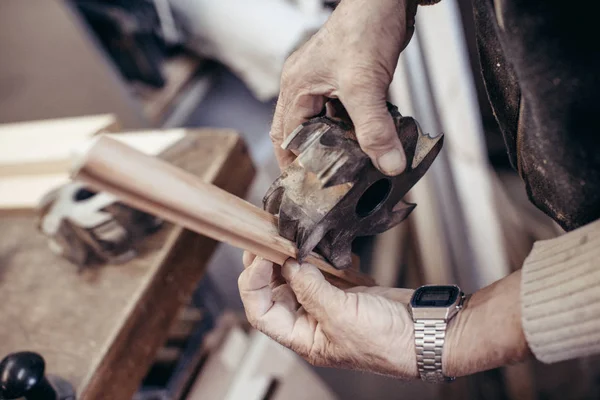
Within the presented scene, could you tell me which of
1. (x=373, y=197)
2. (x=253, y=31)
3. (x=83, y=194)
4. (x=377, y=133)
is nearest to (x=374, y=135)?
(x=377, y=133)

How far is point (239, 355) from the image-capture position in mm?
1499

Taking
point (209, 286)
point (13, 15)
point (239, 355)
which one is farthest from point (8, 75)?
point (239, 355)

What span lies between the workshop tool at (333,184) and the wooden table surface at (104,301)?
39 centimetres

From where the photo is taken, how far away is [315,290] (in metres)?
0.72

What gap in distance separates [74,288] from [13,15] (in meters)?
1.30

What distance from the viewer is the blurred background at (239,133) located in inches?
54.8

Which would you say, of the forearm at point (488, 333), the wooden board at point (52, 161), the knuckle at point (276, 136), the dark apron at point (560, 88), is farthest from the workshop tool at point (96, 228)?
the dark apron at point (560, 88)

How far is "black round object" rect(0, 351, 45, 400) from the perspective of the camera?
0.77 meters

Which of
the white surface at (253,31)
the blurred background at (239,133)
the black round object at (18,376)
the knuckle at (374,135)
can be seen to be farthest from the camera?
the white surface at (253,31)

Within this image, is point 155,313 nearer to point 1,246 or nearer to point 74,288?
point 74,288

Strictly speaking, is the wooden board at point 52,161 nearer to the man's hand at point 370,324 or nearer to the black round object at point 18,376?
the black round object at point 18,376

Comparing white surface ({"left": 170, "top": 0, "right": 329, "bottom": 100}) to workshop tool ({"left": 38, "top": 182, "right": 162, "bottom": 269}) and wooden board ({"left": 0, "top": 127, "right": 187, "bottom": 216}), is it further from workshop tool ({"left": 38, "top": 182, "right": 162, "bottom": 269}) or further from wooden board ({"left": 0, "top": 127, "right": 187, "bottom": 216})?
workshop tool ({"left": 38, "top": 182, "right": 162, "bottom": 269})

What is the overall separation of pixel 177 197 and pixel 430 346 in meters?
0.42

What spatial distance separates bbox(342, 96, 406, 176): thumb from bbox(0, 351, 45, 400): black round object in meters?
0.63
